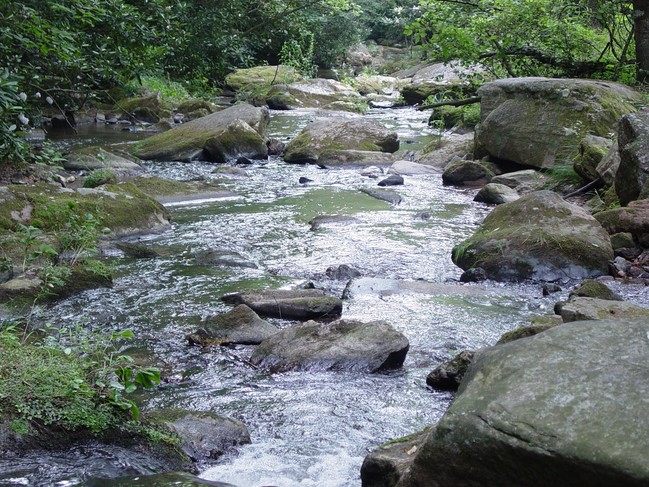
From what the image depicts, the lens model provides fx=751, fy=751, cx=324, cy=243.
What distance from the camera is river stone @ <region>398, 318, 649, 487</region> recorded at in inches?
91.5

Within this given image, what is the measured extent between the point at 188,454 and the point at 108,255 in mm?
4387

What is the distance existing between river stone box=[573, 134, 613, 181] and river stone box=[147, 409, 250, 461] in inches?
279

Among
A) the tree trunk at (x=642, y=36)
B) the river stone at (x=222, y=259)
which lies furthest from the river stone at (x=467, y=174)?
the river stone at (x=222, y=259)

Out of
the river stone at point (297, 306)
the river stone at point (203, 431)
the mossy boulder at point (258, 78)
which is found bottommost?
the river stone at point (297, 306)

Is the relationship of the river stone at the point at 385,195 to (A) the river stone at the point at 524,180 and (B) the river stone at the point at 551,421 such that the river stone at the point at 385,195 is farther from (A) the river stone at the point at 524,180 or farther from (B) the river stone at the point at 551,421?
(B) the river stone at the point at 551,421

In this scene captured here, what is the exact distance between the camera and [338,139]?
1448cm

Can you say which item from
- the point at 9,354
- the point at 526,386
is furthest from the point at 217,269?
the point at 526,386

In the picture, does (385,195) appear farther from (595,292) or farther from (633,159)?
(595,292)

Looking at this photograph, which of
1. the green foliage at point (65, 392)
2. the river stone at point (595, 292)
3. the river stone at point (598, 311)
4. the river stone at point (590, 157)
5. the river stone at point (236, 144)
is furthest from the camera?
the river stone at point (236, 144)

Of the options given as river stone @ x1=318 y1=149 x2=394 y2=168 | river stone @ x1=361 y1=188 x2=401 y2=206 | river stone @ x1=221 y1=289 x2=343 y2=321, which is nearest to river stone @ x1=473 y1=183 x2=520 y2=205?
river stone @ x1=361 y1=188 x2=401 y2=206

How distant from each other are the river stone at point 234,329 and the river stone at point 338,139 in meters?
8.62

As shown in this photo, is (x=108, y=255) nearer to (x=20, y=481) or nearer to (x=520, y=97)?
(x=20, y=481)

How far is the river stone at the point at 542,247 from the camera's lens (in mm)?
6785

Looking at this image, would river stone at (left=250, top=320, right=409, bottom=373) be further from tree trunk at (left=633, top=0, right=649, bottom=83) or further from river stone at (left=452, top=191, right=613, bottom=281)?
tree trunk at (left=633, top=0, right=649, bottom=83)
